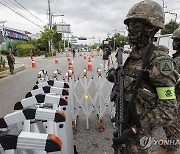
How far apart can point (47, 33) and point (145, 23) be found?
37.0 meters

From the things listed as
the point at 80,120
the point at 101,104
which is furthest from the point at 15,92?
the point at 101,104

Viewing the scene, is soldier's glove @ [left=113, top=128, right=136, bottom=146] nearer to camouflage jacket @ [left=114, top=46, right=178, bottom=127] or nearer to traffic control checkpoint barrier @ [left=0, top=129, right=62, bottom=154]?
camouflage jacket @ [left=114, top=46, right=178, bottom=127]

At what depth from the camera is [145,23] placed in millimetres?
1594

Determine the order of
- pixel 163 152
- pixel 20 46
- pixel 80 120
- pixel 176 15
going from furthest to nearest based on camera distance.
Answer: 1. pixel 20 46
2. pixel 176 15
3. pixel 80 120
4. pixel 163 152

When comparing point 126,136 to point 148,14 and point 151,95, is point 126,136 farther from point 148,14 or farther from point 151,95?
point 148,14

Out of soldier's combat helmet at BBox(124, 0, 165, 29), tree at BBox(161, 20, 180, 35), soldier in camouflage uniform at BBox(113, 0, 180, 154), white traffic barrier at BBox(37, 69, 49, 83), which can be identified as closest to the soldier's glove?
soldier in camouflage uniform at BBox(113, 0, 180, 154)

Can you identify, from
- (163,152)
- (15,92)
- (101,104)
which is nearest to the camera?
(163,152)

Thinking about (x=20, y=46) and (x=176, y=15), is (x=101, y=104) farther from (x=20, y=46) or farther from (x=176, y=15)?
(x=20, y=46)

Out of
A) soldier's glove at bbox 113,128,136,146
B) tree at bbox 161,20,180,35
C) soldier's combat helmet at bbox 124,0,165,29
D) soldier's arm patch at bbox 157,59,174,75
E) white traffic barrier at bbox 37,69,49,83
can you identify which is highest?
tree at bbox 161,20,180,35

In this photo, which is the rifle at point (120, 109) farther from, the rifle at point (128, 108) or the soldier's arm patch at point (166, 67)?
the soldier's arm patch at point (166, 67)

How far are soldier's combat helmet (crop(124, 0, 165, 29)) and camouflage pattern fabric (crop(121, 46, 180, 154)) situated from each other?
0.23m

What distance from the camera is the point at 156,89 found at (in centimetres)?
143

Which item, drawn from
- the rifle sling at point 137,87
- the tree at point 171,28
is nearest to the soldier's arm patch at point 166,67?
the rifle sling at point 137,87

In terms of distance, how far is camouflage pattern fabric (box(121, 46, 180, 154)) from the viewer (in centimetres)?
134
